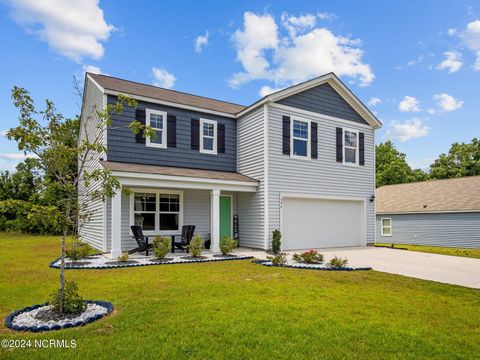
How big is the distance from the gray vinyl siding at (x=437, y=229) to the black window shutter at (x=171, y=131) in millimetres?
17911

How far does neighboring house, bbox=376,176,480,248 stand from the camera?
20844 millimetres


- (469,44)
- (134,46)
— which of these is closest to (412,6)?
(469,44)

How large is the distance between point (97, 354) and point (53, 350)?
1.86 feet

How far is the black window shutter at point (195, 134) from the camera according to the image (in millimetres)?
14453

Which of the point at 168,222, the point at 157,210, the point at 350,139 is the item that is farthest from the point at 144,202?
the point at 350,139

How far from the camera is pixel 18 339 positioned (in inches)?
163

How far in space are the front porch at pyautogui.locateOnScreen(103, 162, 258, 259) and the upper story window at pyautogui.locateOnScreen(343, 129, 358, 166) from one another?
5.27 meters

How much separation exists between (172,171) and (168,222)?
2296 millimetres

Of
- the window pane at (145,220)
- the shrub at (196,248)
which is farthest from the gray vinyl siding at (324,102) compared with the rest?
the window pane at (145,220)

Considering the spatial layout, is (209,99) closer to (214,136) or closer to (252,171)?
(214,136)

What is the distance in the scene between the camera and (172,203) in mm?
13734

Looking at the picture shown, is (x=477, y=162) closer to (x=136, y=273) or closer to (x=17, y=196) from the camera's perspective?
(x=136, y=273)

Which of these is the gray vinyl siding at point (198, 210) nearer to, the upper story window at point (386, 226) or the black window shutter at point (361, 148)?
the black window shutter at point (361, 148)

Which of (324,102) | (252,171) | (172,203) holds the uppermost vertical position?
(324,102)
